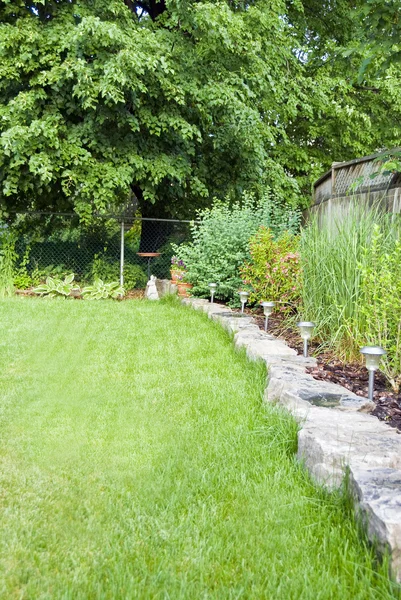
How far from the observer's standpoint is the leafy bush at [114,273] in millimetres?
9867

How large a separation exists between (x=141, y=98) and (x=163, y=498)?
7943 millimetres

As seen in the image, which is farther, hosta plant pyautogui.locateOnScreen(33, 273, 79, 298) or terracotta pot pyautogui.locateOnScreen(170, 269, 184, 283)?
hosta plant pyautogui.locateOnScreen(33, 273, 79, 298)

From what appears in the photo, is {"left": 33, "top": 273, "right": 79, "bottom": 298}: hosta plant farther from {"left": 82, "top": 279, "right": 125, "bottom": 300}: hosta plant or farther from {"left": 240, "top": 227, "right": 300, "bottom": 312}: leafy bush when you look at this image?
{"left": 240, "top": 227, "right": 300, "bottom": 312}: leafy bush

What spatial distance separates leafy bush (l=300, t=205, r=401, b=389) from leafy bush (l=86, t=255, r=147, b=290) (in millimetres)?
5526

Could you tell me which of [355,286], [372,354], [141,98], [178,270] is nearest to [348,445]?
[372,354]

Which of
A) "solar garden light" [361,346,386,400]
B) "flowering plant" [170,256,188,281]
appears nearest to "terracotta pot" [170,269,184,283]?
"flowering plant" [170,256,188,281]

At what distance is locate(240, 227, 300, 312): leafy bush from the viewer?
5270 millimetres

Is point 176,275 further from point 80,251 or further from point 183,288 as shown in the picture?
point 80,251

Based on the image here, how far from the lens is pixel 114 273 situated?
9.93 metres

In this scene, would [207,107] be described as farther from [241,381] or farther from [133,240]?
[241,381]

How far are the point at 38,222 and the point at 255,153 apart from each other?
159 inches

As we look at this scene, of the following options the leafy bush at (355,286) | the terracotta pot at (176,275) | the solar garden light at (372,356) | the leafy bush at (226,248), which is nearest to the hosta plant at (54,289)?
the terracotta pot at (176,275)

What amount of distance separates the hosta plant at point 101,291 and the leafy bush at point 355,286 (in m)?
4.92

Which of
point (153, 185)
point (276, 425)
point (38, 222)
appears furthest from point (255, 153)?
point (276, 425)
